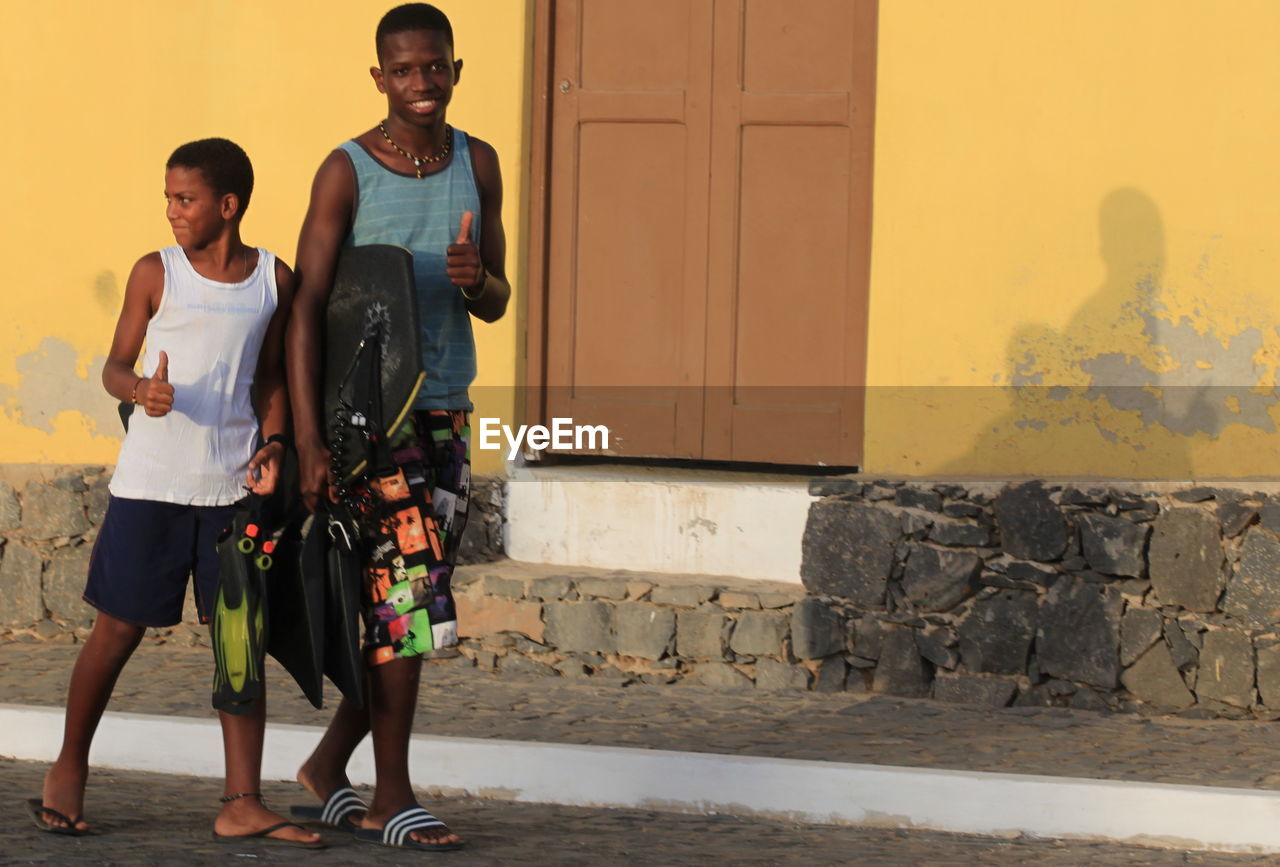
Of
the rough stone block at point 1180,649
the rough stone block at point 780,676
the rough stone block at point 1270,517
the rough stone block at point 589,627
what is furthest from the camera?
the rough stone block at point 589,627

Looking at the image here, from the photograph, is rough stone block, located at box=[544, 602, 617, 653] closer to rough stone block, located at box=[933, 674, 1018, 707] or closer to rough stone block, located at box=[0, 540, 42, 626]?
rough stone block, located at box=[933, 674, 1018, 707]

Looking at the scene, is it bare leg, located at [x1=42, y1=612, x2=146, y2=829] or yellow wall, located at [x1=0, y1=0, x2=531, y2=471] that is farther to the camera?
yellow wall, located at [x1=0, y1=0, x2=531, y2=471]

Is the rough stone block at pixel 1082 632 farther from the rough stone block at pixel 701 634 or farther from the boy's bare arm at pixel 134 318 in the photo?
the boy's bare arm at pixel 134 318

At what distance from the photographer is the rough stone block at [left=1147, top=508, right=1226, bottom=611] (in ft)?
18.5

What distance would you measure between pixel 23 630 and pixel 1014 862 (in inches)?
173

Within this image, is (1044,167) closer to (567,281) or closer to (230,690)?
(567,281)

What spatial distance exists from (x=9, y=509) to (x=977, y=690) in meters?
3.88

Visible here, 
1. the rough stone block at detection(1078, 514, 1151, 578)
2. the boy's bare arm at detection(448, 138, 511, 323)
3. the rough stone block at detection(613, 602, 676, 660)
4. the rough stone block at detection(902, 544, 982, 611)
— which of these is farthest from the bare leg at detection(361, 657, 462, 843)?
the rough stone block at detection(1078, 514, 1151, 578)

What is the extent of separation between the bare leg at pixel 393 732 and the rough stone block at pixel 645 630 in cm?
227

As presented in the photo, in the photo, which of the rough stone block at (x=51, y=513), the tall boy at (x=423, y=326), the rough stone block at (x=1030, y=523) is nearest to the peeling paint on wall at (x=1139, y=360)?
the rough stone block at (x=1030, y=523)

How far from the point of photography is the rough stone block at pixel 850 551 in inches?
236

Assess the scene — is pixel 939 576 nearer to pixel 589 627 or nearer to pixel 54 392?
pixel 589 627

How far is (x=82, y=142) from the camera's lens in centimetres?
689

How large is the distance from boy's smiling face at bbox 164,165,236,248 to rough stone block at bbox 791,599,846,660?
2831 millimetres
